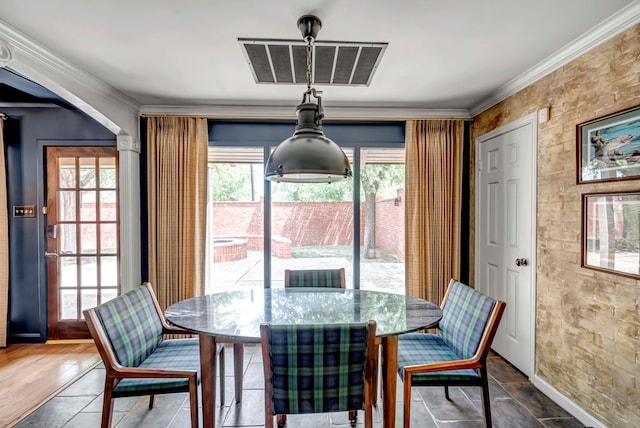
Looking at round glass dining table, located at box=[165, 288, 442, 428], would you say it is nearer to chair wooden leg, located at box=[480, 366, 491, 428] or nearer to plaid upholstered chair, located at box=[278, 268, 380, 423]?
plaid upholstered chair, located at box=[278, 268, 380, 423]

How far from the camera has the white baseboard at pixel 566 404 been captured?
6.63 feet

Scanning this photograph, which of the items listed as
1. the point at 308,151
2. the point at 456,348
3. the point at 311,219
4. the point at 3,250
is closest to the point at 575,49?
the point at 308,151

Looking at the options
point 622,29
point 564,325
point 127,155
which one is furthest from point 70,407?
point 622,29

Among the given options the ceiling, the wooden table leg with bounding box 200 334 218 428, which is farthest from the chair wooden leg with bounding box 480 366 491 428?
the ceiling

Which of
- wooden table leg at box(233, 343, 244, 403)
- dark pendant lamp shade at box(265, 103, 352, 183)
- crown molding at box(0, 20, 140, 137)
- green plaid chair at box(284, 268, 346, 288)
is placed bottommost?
wooden table leg at box(233, 343, 244, 403)

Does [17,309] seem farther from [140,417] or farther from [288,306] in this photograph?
[288,306]

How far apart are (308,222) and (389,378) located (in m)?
2.09

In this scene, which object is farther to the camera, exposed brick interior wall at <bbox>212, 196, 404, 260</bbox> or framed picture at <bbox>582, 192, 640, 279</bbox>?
exposed brick interior wall at <bbox>212, 196, 404, 260</bbox>

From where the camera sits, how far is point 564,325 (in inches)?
88.1

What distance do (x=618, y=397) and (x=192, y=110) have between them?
3834 mm

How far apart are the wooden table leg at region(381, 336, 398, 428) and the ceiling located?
1698mm

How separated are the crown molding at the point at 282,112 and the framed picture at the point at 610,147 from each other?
150 cm

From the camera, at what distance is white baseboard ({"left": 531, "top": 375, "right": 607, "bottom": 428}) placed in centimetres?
202

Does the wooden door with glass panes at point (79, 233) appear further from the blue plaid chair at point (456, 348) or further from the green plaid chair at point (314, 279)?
the blue plaid chair at point (456, 348)
